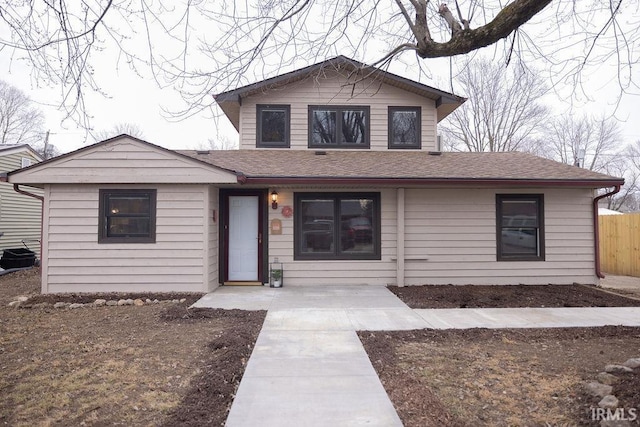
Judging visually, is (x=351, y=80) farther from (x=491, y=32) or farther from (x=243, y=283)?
(x=491, y=32)

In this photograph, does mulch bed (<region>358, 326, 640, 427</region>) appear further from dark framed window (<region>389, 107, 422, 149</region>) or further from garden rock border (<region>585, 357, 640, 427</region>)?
dark framed window (<region>389, 107, 422, 149</region>)

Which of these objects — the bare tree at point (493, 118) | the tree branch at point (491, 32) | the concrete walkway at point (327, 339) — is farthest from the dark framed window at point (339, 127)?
the bare tree at point (493, 118)

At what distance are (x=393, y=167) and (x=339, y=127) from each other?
2.12 meters

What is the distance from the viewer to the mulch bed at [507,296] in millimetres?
7086

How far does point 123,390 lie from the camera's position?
11.5 feet

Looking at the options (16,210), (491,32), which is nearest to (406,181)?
(491,32)

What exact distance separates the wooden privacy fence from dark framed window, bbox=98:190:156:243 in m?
12.6

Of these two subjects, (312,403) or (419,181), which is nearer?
(312,403)

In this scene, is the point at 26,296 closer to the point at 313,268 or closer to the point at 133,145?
the point at 133,145

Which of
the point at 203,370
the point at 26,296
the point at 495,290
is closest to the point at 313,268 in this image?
the point at 495,290

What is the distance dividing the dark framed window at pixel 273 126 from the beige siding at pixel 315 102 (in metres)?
0.11

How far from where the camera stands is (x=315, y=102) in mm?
10016

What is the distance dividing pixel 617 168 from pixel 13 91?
4180 centimetres

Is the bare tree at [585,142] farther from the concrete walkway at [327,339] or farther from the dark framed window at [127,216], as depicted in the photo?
the dark framed window at [127,216]
